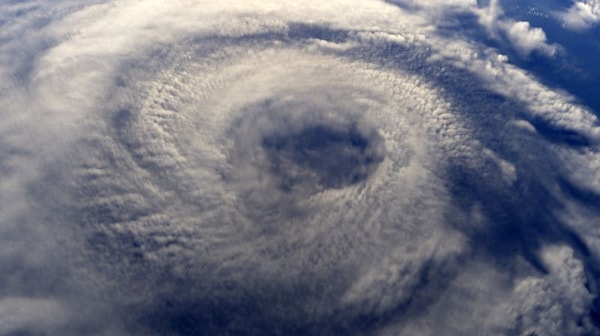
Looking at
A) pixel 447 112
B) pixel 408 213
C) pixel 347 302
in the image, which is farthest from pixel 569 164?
pixel 347 302

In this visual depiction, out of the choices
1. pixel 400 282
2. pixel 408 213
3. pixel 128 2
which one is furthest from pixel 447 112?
pixel 128 2

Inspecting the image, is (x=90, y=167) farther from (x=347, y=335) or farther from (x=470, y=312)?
(x=470, y=312)

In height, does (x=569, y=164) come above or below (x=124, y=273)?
above

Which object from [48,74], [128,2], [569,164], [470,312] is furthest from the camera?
[128,2]

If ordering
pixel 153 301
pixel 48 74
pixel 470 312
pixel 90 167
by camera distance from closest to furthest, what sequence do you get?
pixel 153 301
pixel 470 312
pixel 90 167
pixel 48 74

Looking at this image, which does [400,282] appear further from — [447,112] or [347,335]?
[447,112]

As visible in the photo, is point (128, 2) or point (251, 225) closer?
point (251, 225)

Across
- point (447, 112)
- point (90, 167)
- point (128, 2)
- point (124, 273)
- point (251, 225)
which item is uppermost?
point (128, 2)
